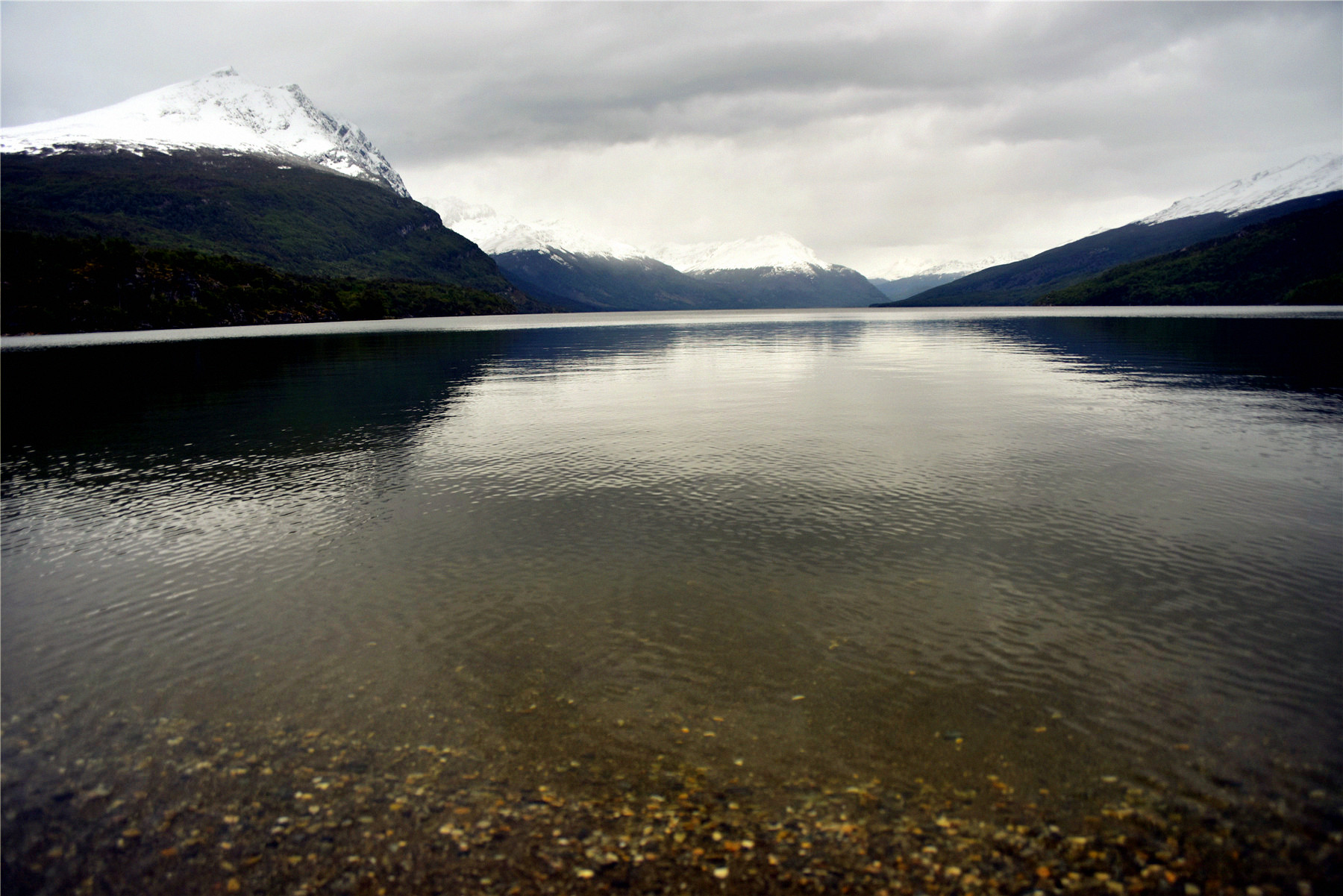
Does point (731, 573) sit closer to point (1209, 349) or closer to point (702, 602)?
point (702, 602)

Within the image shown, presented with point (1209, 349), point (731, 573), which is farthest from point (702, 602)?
point (1209, 349)

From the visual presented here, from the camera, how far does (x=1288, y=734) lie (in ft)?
46.2

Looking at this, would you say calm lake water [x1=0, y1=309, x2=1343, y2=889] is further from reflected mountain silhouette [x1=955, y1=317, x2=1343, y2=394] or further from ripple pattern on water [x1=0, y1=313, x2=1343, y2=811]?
reflected mountain silhouette [x1=955, y1=317, x2=1343, y2=394]

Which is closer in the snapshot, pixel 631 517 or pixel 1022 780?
pixel 1022 780

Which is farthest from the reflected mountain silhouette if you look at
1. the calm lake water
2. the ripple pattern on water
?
the calm lake water

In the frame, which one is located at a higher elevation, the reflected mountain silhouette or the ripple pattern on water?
the reflected mountain silhouette

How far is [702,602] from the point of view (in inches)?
823

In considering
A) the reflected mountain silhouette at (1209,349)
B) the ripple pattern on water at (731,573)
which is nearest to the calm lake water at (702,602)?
the ripple pattern on water at (731,573)

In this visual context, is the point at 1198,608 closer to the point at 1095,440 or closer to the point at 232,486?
the point at 1095,440

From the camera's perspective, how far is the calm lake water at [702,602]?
14.0m

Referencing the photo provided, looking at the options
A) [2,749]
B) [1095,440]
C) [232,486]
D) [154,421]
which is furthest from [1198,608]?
[154,421]

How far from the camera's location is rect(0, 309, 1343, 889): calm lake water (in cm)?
1404

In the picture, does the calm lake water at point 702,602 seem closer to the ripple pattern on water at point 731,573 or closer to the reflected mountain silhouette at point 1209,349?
the ripple pattern on water at point 731,573

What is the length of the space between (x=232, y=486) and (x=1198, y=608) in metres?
40.7
